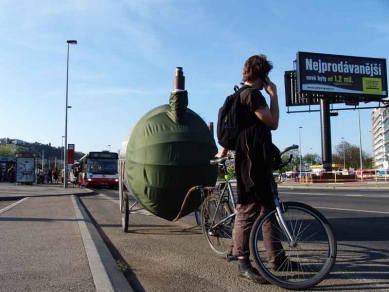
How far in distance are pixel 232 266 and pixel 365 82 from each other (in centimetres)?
3894

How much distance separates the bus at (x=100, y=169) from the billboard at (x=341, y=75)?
18.5 meters

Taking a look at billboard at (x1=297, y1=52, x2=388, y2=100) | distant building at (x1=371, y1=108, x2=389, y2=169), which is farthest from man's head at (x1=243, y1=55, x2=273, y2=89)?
distant building at (x1=371, y1=108, x2=389, y2=169)

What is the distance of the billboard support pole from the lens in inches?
1617

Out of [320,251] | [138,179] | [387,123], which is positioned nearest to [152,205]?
[138,179]

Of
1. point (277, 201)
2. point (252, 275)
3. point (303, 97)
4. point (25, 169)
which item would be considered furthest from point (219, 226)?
point (303, 97)

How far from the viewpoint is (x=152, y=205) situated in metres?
6.46

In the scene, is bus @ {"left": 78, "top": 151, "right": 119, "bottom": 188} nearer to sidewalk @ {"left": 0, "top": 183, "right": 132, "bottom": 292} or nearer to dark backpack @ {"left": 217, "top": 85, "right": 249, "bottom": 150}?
sidewalk @ {"left": 0, "top": 183, "right": 132, "bottom": 292}

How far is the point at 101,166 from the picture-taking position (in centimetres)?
3086

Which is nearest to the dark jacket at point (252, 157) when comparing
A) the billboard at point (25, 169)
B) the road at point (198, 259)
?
the road at point (198, 259)

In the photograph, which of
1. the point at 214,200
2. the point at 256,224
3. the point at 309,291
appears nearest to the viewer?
the point at 309,291

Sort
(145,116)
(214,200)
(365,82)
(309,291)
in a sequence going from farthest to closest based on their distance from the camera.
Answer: (365,82)
(145,116)
(214,200)
(309,291)

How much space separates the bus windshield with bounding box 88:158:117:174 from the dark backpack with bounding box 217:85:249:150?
89.9 feet

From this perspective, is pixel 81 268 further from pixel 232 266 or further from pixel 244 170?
pixel 244 170

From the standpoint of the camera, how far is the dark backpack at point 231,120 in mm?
4238
